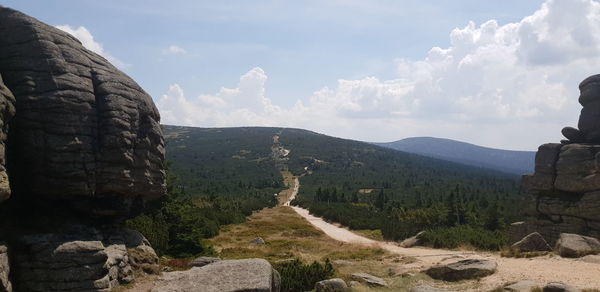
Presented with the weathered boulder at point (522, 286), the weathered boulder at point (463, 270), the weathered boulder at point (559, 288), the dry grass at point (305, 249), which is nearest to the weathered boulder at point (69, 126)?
the dry grass at point (305, 249)

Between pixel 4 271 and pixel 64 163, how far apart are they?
3.98 meters

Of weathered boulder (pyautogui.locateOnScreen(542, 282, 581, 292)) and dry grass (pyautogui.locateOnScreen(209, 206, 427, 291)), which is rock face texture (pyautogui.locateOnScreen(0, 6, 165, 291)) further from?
weathered boulder (pyautogui.locateOnScreen(542, 282, 581, 292))

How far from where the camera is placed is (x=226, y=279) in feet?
51.6

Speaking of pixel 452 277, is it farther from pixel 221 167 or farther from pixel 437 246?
pixel 221 167

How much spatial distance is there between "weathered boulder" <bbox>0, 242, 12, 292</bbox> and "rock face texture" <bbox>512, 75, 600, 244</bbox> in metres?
34.7

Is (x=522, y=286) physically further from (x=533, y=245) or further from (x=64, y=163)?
(x=64, y=163)

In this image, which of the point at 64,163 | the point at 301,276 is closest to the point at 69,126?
the point at 64,163

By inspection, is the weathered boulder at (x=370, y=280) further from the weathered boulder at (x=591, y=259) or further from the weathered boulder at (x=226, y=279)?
the weathered boulder at (x=591, y=259)

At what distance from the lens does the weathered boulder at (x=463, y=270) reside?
22.7 meters

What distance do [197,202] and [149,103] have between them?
69.8 metres

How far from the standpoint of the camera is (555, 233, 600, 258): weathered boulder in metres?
25.6

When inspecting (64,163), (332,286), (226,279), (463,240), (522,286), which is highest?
(64,163)

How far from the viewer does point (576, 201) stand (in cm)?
3262

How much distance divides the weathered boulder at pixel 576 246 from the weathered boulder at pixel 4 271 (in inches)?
1096
